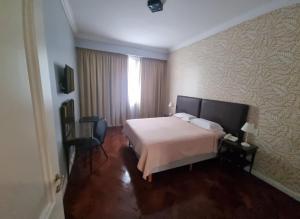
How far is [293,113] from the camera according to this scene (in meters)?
1.88

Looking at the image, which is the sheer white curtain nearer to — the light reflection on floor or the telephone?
the light reflection on floor

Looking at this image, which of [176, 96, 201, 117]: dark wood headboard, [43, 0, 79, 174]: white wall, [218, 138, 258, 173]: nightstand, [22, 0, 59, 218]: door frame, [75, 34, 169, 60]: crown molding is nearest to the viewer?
[22, 0, 59, 218]: door frame

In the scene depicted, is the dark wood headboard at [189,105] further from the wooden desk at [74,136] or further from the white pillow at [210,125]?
the wooden desk at [74,136]

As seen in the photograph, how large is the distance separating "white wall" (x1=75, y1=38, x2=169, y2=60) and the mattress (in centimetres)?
268

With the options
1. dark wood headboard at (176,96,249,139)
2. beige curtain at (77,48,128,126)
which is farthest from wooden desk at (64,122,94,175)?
dark wood headboard at (176,96,249,139)

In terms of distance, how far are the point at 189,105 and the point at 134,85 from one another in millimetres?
1996

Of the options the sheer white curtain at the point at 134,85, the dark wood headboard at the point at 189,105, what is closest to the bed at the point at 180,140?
the dark wood headboard at the point at 189,105

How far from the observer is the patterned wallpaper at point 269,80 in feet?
6.19

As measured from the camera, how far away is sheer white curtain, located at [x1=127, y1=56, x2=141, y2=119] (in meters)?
4.59

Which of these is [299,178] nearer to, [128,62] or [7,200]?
[7,200]

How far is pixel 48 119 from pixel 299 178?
2.88 m

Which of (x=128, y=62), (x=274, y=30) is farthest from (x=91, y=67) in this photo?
(x=274, y=30)

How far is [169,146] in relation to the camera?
213cm

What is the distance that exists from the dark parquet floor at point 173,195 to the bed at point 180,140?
0.24 m
